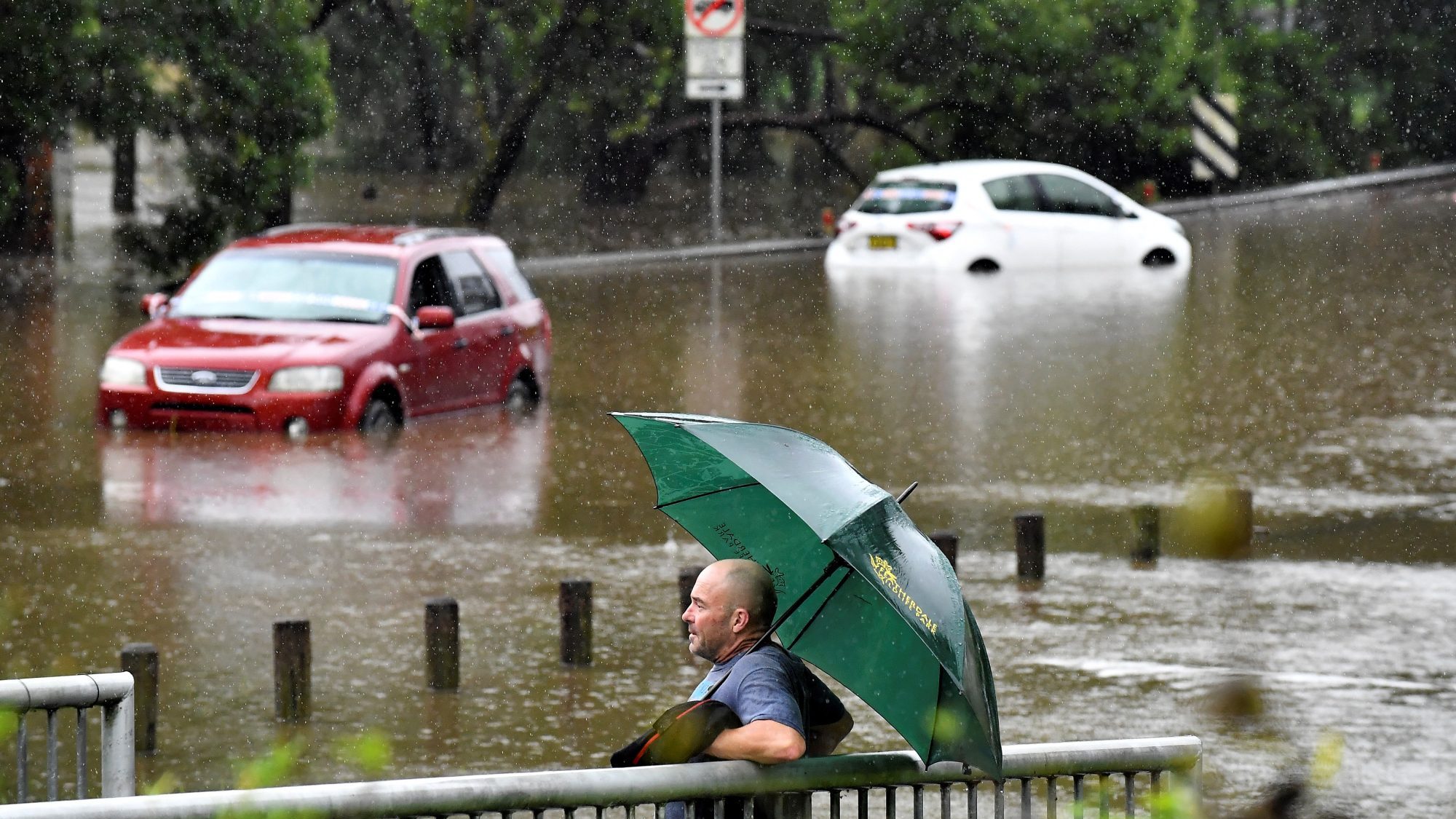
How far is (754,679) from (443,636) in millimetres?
4489

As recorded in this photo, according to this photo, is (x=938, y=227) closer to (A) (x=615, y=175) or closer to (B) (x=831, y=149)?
(B) (x=831, y=149)

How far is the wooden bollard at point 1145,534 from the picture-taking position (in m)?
11.5

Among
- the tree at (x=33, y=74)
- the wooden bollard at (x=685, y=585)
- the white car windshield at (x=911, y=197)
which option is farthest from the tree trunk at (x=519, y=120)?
the wooden bollard at (x=685, y=585)

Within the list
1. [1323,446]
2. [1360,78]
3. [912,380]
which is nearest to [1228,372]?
[912,380]

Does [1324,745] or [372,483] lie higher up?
[1324,745]

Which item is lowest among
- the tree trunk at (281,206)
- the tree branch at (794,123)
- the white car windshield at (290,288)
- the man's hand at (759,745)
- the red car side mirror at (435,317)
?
the man's hand at (759,745)

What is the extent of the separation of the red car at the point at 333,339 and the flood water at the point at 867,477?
0.23 m

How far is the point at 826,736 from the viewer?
4.48 m

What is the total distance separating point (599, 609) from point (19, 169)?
56.2ft

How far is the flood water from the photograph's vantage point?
8391mm

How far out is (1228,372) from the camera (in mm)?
19203

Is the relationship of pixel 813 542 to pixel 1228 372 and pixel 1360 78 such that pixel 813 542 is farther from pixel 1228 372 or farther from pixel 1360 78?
pixel 1360 78

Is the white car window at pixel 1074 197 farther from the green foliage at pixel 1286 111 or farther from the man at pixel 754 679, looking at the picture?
the man at pixel 754 679

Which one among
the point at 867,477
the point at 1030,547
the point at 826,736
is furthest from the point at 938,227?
the point at 826,736
